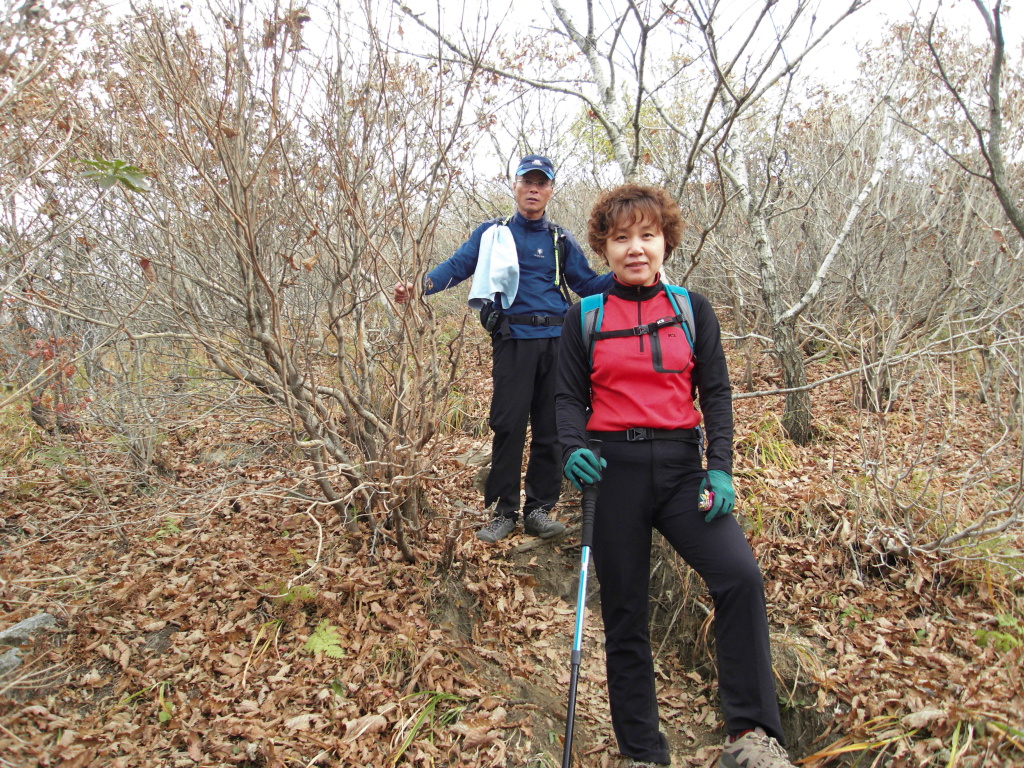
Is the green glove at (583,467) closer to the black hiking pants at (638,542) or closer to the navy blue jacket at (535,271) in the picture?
the black hiking pants at (638,542)

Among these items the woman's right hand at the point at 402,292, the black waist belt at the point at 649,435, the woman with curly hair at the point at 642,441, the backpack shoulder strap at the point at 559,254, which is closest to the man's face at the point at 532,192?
the backpack shoulder strap at the point at 559,254

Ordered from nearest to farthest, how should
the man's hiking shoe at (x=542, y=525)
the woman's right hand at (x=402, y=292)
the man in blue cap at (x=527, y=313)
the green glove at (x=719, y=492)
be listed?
the green glove at (x=719, y=492)
the woman's right hand at (x=402, y=292)
the man in blue cap at (x=527, y=313)
the man's hiking shoe at (x=542, y=525)

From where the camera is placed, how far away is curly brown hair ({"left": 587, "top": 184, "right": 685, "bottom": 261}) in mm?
2520

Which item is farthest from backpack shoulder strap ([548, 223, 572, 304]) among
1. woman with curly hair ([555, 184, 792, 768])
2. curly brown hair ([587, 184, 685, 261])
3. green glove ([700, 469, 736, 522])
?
green glove ([700, 469, 736, 522])

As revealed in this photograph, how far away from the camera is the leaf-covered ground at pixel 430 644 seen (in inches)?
103

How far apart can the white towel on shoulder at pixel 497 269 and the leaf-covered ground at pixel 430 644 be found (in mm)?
A: 1463

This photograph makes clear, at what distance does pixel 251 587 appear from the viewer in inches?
132

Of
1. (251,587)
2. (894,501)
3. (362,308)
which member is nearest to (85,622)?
(251,587)

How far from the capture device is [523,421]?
3906 millimetres

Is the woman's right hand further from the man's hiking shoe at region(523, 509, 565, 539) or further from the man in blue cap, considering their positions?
the man's hiking shoe at region(523, 509, 565, 539)

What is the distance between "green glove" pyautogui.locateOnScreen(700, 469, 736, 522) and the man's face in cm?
216

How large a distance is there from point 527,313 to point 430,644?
6.48 ft

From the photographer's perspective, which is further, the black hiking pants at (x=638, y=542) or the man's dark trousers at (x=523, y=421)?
the man's dark trousers at (x=523, y=421)

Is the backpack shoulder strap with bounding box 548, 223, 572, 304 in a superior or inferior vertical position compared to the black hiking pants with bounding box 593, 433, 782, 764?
superior
